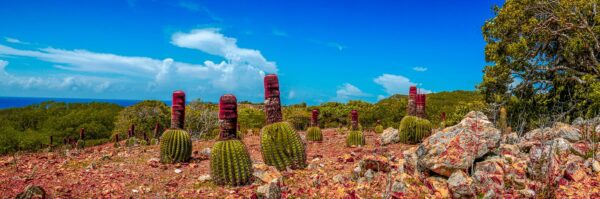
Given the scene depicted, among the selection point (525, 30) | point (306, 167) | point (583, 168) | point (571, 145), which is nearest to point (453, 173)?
point (583, 168)

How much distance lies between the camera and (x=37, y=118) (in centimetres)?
2359

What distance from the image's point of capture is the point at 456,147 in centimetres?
656

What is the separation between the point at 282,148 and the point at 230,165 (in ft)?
4.35

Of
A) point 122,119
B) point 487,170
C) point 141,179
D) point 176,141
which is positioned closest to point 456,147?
point 487,170

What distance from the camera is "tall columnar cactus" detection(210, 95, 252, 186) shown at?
8.38m

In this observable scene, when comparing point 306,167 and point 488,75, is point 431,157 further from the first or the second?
point 488,75

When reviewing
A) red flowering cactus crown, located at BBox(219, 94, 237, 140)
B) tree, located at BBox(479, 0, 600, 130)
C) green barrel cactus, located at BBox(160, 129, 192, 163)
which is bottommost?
green barrel cactus, located at BBox(160, 129, 192, 163)

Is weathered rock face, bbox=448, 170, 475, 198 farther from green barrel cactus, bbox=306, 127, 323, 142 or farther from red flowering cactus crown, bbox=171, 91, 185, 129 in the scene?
green barrel cactus, bbox=306, 127, 323, 142

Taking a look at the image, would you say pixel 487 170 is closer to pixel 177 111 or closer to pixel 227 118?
pixel 227 118

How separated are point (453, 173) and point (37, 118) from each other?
2410 centimetres

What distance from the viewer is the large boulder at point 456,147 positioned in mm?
6367

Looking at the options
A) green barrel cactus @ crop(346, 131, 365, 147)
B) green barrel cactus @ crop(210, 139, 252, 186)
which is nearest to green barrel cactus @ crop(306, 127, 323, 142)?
green barrel cactus @ crop(346, 131, 365, 147)

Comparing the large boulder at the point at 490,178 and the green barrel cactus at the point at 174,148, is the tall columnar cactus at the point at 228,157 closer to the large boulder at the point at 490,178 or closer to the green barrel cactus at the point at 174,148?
the green barrel cactus at the point at 174,148

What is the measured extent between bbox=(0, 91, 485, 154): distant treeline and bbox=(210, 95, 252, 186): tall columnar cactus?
1126cm
